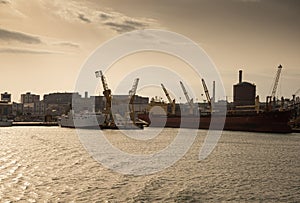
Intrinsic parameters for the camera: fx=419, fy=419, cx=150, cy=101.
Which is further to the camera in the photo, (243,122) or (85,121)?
(85,121)

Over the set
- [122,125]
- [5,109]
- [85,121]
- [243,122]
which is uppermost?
[5,109]

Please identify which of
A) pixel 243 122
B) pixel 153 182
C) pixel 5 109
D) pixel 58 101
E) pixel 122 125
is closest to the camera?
pixel 153 182

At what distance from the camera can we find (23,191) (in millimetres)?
18391

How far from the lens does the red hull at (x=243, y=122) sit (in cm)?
7088

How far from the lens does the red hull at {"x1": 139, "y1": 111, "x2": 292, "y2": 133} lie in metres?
70.9

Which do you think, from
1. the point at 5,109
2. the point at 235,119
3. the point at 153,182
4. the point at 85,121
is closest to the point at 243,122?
the point at 235,119

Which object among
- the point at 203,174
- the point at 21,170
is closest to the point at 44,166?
the point at 21,170

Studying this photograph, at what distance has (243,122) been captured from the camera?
76.2 meters

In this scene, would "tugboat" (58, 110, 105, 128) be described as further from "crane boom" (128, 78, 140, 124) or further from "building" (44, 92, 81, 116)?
"building" (44, 92, 81, 116)

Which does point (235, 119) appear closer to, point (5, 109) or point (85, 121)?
point (85, 121)

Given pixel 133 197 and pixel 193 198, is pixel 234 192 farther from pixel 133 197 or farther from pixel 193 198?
pixel 133 197

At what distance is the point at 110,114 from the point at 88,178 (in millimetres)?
64875

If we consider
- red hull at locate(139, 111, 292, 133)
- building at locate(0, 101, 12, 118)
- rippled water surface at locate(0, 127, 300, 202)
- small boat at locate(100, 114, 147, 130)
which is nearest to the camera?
rippled water surface at locate(0, 127, 300, 202)

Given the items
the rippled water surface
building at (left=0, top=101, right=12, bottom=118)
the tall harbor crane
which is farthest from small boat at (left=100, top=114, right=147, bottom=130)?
building at (left=0, top=101, right=12, bottom=118)
